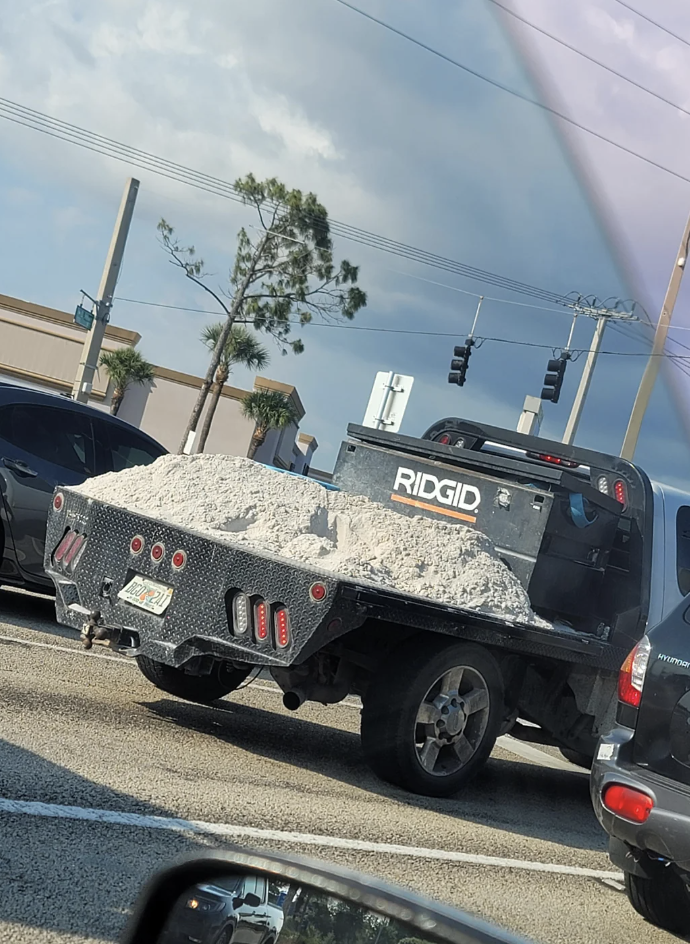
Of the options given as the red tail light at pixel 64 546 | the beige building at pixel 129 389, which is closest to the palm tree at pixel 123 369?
the beige building at pixel 129 389

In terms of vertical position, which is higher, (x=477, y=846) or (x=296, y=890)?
(x=296, y=890)

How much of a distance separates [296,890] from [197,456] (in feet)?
16.7

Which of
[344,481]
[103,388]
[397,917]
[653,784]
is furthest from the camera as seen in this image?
[103,388]

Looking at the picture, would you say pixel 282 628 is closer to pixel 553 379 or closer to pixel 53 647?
pixel 53 647

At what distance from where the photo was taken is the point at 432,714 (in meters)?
5.85

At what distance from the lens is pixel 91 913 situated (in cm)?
343

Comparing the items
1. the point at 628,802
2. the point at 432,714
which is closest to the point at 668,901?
the point at 628,802

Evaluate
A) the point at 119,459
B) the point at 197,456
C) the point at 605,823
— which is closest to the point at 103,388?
the point at 119,459

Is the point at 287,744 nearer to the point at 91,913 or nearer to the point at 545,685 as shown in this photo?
the point at 545,685

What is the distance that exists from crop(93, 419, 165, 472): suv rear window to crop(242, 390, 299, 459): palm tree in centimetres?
3906

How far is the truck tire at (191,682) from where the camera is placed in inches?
282

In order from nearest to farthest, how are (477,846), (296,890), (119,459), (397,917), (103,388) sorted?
1. (397,917)
2. (296,890)
3. (477,846)
4. (119,459)
5. (103,388)

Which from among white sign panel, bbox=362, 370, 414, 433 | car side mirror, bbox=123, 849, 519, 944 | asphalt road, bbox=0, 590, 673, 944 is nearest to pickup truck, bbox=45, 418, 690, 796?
asphalt road, bbox=0, 590, 673, 944

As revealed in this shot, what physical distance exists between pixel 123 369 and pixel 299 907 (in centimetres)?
4517
